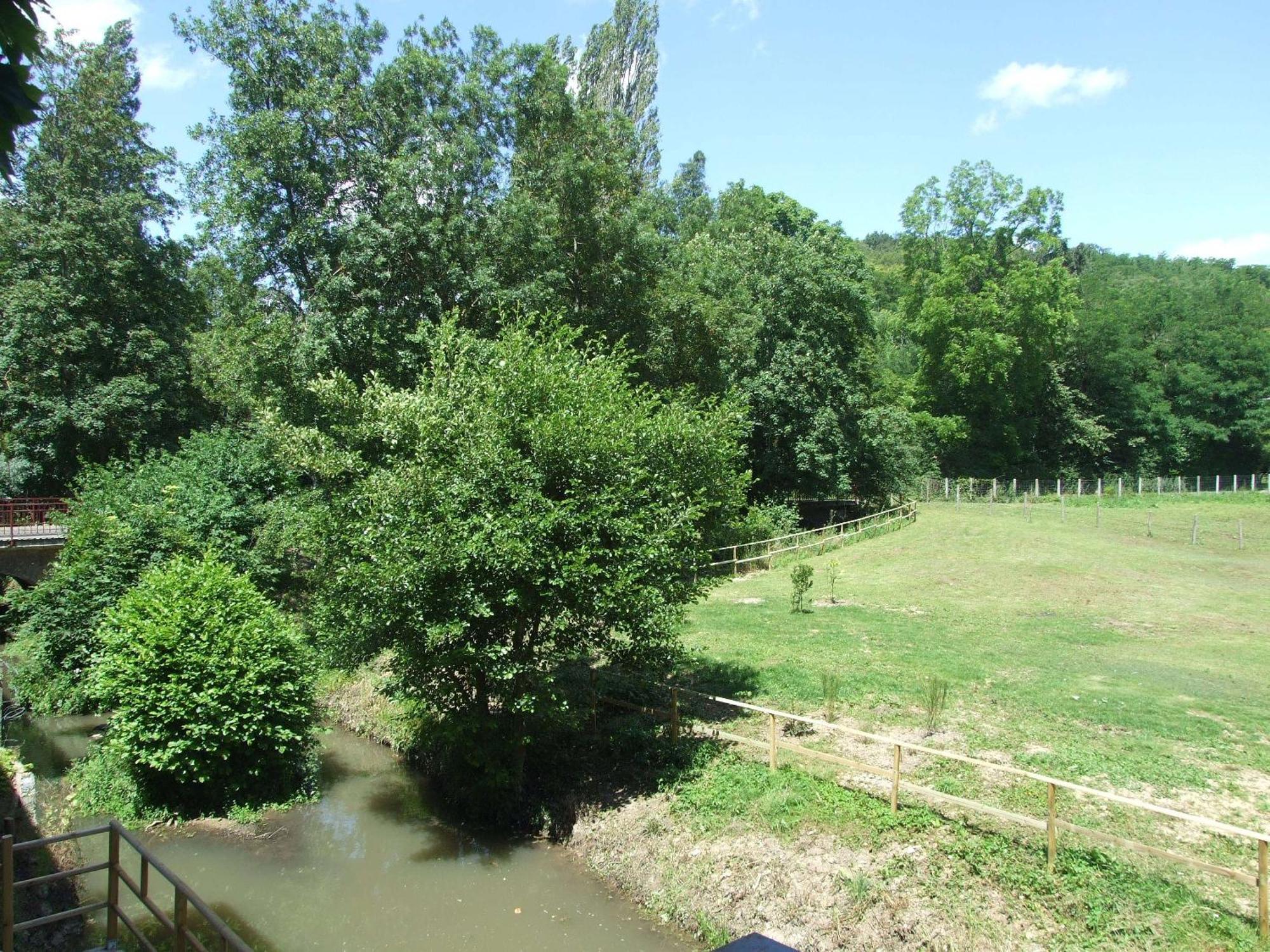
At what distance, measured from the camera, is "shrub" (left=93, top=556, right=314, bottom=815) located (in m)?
13.5

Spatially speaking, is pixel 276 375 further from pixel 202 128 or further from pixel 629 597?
pixel 629 597

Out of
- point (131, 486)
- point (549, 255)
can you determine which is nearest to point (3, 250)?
point (131, 486)

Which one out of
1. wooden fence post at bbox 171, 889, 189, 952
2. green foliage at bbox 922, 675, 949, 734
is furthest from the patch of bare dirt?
wooden fence post at bbox 171, 889, 189, 952

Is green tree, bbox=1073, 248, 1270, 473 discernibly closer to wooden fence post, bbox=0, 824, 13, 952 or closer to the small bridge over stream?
the small bridge over stream

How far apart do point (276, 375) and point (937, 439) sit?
40465 mm

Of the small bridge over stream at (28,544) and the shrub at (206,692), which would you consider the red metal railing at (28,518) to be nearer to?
the small bridge over stream at (28,544)

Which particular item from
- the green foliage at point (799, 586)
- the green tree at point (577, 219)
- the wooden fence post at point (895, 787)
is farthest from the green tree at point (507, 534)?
the green tree at point (577, 219)

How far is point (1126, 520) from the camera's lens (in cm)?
4041

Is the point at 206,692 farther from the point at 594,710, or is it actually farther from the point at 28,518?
the point at 28,518

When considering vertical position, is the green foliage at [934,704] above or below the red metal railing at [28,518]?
below

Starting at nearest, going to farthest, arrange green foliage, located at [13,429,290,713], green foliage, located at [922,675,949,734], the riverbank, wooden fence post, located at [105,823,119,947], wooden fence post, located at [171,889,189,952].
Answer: wooden fence post, located at [171,889,189,952]
wooden fence post, located at [105,823,119,947]
the riverbank
green foliage, located at [922,675,949,734]
green foliage, located at [13,429,290,713]

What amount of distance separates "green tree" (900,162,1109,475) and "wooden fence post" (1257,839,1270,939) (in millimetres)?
45182

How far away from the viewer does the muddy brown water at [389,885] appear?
10969mm

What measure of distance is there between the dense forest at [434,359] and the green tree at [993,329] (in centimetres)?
28
